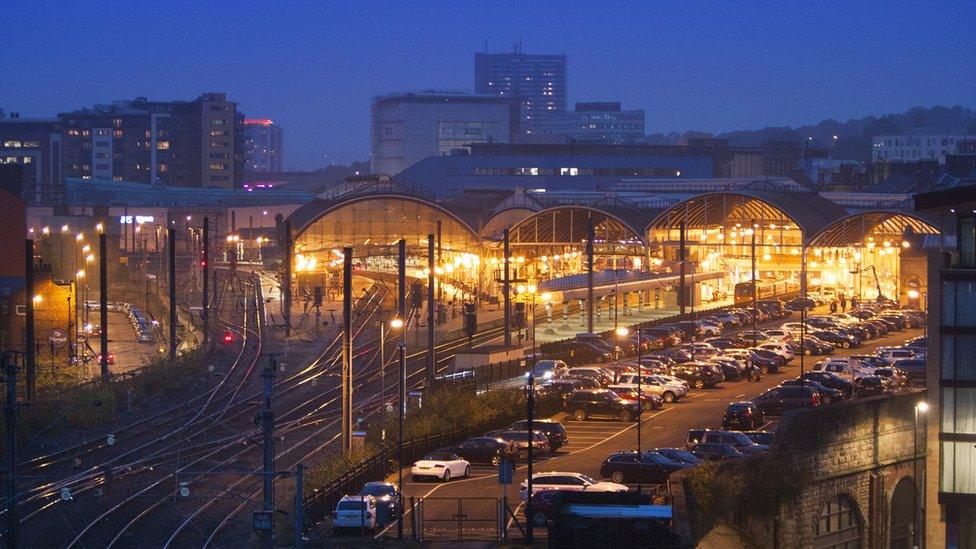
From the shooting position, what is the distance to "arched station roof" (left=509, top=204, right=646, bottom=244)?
149ft

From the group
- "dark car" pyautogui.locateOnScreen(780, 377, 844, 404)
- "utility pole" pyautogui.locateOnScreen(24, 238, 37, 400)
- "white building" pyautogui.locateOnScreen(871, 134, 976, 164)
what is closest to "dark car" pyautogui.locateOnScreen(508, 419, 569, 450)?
"dark car" pyautogui.locateOnScreen(780, 377, 844, 404)

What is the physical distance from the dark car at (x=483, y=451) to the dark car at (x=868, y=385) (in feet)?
23.4

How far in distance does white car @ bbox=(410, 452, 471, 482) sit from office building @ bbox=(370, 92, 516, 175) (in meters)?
100

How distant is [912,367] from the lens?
25.6 meters

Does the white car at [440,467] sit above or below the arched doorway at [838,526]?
above

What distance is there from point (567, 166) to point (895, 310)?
34655 millimetres

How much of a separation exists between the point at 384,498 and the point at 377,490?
1.21 feet

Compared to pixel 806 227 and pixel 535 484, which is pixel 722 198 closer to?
pixel 806 227

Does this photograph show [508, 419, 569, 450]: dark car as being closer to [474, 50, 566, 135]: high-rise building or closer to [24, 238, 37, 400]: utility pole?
[24, 238, 37, 400]: utility pole

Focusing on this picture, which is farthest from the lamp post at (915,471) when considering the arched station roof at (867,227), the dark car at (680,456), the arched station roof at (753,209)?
the arched station roof at (753,209)

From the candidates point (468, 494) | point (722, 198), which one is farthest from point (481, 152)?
point (468, 494)

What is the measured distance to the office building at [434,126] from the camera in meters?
119

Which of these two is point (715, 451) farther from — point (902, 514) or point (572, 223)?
point (572, 223)

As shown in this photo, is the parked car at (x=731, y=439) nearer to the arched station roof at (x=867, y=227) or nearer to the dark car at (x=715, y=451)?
the dark car at (x=715, y=451)
